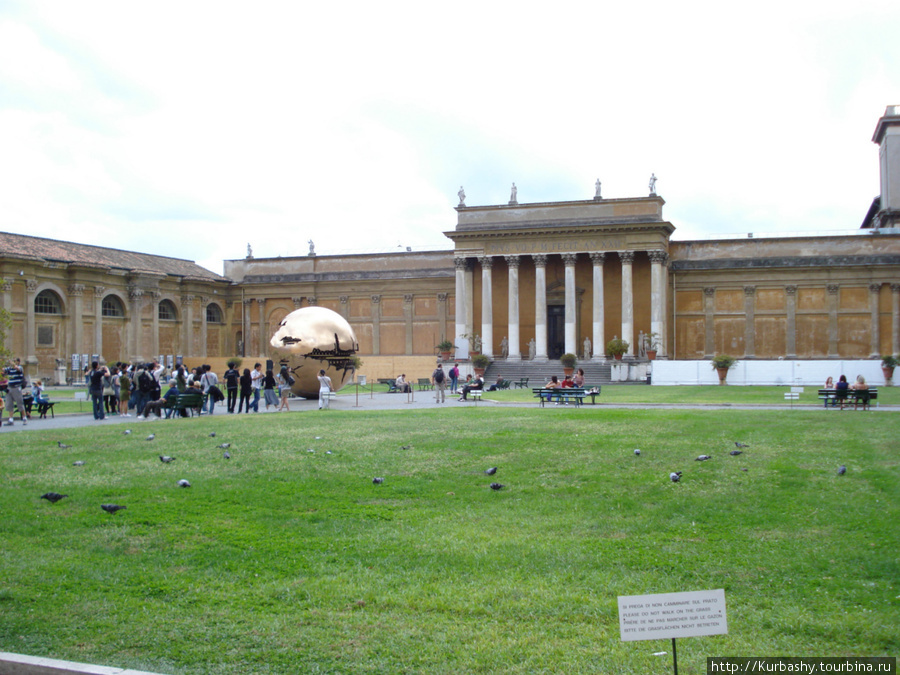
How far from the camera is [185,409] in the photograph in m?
24.6

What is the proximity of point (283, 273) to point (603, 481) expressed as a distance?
5511cm

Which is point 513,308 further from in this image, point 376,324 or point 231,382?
point 231,382

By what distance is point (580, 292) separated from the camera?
180 ft

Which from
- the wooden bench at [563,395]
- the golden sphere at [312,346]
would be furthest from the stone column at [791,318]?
the golden sphere at [312,346]

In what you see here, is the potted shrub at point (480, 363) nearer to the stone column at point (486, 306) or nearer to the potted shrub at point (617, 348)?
the stone column at point (486, 306)

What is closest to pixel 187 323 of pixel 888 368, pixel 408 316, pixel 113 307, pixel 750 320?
pixel 113 307

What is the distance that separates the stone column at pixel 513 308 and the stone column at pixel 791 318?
58.0 ft

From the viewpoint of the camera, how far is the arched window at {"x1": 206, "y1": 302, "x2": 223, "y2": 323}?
6367 centimetres

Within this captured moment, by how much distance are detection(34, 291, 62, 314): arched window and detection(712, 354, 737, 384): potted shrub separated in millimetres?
39303

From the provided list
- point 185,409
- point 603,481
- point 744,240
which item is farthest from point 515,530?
point 744,240

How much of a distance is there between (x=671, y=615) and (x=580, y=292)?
51069 mm

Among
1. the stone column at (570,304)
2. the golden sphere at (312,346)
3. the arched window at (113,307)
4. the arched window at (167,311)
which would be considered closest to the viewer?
the golden sphere at (312,346)

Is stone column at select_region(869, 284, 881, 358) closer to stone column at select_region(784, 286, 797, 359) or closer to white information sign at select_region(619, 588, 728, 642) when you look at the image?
stone column at select_region(784, 286, 797, 359)

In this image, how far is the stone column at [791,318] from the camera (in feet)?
173
